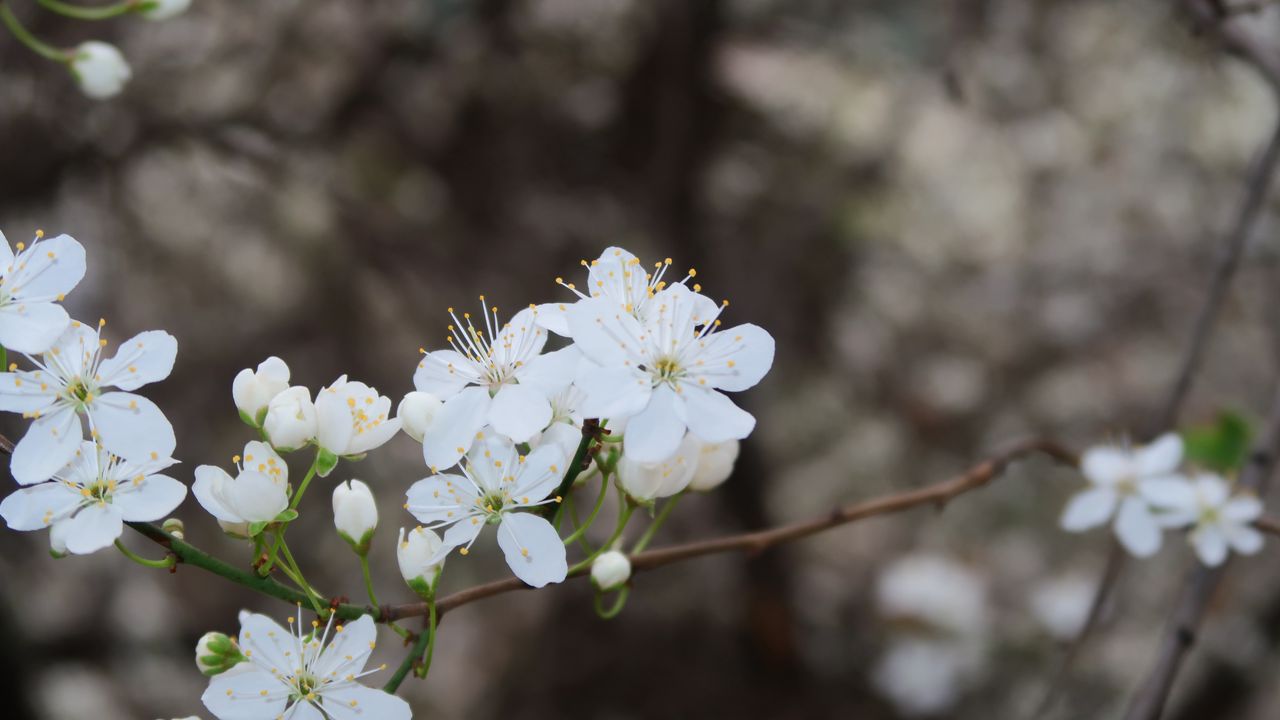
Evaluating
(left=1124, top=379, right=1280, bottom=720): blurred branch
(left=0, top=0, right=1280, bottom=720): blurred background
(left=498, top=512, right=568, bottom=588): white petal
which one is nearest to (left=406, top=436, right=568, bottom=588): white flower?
(left=498, top=512, right=568, bottom=588): white petal

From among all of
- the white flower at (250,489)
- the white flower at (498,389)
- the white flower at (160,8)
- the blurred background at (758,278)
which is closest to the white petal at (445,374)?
the white flower at (498,389)

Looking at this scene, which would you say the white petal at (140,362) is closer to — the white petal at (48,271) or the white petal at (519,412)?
the white petal at (48,271)

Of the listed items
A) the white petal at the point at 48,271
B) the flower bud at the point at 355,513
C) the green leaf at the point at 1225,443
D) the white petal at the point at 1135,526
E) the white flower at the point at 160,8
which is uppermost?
the white flower at the point at 160,8

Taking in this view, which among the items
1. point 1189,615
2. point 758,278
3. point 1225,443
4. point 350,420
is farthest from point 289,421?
point 758,278

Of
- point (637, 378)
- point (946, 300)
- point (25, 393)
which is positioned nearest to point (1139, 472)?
point (637, 378)

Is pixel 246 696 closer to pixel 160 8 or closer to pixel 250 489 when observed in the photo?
pixel 250 489

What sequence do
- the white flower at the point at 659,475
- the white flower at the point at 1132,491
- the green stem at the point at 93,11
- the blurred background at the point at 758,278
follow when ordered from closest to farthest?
the white flower at the point at 659,475 → the green stem at the point at 93,11 → the white flower at the point at 1132,491 → the blurred background at the point at 758,278

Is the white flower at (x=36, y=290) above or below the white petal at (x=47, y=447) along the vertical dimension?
above
